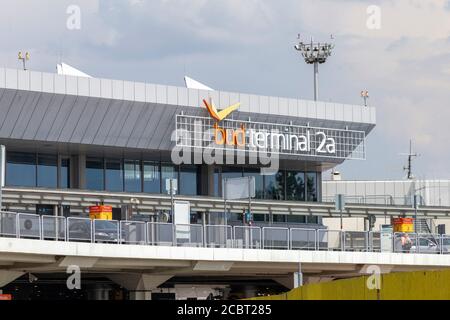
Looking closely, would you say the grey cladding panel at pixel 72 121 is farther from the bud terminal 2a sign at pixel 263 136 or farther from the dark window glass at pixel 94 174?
the bud terminal 2a sign at pixel 263 136

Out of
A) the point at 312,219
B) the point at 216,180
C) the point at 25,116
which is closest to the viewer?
the point at 25,116

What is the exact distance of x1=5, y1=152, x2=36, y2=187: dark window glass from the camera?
61844 mm

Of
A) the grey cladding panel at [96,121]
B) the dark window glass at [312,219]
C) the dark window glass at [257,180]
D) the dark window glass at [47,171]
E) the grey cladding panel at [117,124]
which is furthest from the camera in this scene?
the dark window glass at [312,219]

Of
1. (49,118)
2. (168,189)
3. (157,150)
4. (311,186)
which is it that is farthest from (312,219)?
(168,189)

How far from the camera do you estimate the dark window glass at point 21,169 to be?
61.8m

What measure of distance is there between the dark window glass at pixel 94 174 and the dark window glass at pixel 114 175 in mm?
327

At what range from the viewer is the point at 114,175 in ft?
217

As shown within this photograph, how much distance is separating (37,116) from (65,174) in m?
5.00

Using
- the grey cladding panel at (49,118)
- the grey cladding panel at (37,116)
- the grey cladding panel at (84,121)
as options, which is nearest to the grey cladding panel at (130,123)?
the grey cladding panel at (84,121)

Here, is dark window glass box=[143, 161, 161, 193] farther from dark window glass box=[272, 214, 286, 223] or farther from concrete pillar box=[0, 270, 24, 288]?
concrete pillar box=[0, 270, 24, 288]

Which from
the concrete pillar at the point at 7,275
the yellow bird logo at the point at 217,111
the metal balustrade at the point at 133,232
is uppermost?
the yellow bird logo at the point at 217,111

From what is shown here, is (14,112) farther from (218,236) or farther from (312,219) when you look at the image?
(312,219)

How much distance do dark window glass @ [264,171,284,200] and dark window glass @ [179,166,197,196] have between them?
462 centimetres
